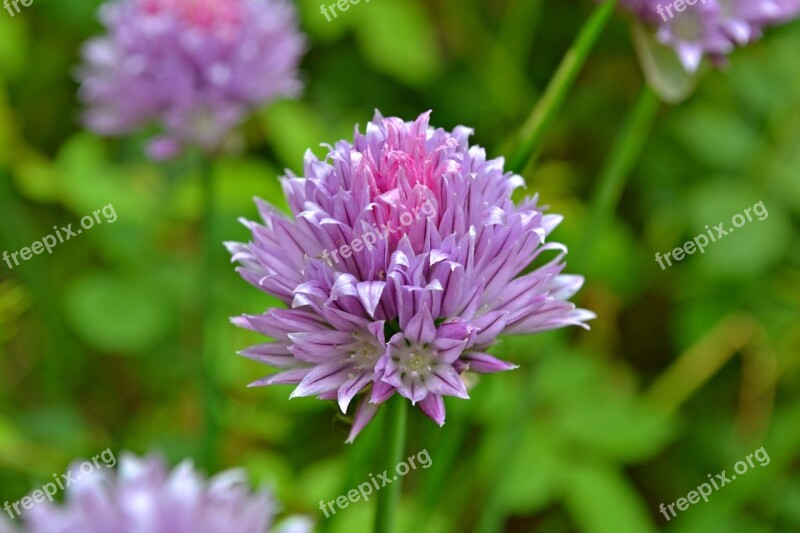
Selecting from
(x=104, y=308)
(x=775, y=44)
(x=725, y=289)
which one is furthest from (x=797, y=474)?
(x=104, y=308)

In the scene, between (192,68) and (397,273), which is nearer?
(397,273)

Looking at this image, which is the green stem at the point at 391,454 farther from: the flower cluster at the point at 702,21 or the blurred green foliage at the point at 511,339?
the flower cluster at the point at 702,21

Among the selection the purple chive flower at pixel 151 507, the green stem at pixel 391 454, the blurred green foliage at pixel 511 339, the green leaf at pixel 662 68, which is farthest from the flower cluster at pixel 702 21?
the purple chive flower at pixel 151 507

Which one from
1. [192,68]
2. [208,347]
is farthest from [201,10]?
[208,347]

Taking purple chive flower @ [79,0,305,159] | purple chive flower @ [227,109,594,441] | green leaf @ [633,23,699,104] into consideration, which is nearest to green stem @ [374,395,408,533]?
purple chive flower @ [227,109,594,441]

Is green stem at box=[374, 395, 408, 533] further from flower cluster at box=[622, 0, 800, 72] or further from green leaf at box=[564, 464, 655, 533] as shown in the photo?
green leaf at box=[564, 464, 655, 533]

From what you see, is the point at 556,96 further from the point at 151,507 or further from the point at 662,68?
the point at 151,507
